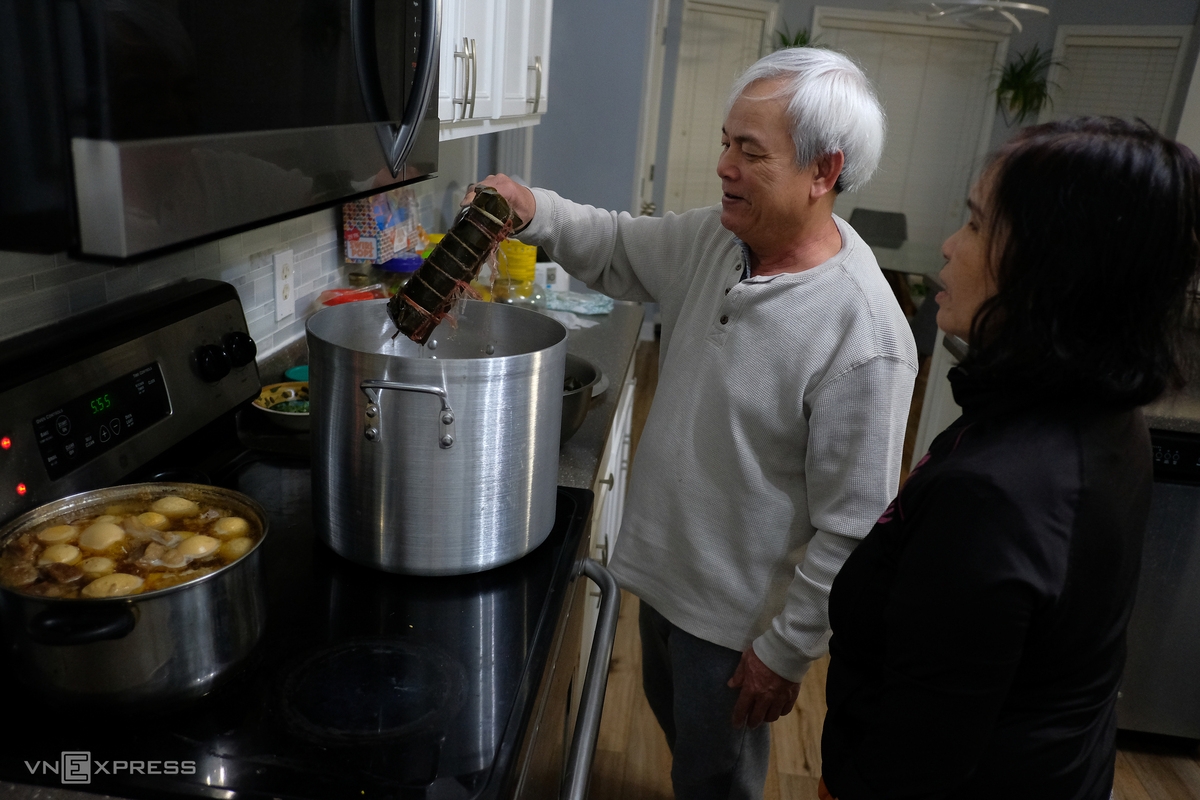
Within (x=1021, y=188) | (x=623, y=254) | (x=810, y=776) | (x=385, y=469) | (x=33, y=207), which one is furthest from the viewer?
(x=810, y=776)

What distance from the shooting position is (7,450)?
0.85 metres

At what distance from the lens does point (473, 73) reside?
166 centimetres

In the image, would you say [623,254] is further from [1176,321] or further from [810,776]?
[810,776]

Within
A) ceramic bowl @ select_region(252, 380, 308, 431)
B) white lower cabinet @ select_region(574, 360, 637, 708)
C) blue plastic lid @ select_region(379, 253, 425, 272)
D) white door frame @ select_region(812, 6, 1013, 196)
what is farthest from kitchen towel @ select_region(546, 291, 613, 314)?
white door frame @ select_region(812, 6, 1013, 196)

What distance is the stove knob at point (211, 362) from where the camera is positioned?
1197mm

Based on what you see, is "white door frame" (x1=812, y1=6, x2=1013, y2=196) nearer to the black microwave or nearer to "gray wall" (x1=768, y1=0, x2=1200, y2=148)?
"gray wall" (x1=768, y1=0, x2=1200, y2=148)

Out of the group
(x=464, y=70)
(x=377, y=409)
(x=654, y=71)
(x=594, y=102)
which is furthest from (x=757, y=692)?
(x=654, y=71)

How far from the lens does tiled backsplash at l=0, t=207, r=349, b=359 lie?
100cm

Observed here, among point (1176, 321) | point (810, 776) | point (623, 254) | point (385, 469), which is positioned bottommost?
point (810, 776)

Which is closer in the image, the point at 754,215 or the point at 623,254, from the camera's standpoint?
the point at 754,215

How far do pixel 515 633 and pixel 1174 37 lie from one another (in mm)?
6531

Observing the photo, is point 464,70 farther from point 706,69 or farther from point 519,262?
point 706,69

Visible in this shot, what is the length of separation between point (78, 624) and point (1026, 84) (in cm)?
657

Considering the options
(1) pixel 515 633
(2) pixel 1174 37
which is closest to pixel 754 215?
(1) pixel 515 633
